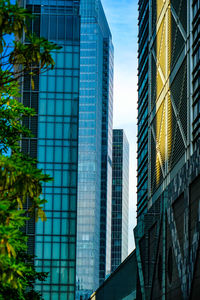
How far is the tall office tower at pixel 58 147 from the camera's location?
103 metres

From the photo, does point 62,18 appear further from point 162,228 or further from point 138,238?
point 162,228

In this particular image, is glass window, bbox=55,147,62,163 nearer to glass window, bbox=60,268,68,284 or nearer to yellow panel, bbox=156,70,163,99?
glass window, bbox=60,268,68,284

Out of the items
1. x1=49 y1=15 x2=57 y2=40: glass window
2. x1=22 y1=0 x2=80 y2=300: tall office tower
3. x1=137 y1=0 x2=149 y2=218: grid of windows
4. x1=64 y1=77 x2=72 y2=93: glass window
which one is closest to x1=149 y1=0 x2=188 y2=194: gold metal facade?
x1=137 y1=0 x2=149 y2=218: grid of windows

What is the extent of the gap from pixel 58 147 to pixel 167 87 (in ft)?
165

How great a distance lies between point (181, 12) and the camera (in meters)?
50.7

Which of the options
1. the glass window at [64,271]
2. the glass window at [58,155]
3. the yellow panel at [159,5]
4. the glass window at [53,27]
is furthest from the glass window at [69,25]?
the yellow panel at [159,5]

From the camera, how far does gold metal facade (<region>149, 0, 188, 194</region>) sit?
49844 millimetres

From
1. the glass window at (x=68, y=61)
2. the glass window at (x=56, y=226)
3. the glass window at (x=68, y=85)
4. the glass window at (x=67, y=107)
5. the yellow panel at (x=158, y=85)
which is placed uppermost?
the glass window at (x=68, y=61)

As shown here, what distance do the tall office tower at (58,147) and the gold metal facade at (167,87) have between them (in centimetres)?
3792

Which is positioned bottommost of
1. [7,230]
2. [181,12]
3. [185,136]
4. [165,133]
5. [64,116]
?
[7,230]

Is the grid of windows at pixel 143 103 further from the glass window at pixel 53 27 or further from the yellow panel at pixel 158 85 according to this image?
the glass window at pixel 53 27

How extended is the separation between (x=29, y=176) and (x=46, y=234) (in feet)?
286

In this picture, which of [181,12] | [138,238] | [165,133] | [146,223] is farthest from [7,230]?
[138,238]

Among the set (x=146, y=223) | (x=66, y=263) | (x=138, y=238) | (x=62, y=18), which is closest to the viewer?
(x=146, y=223)
